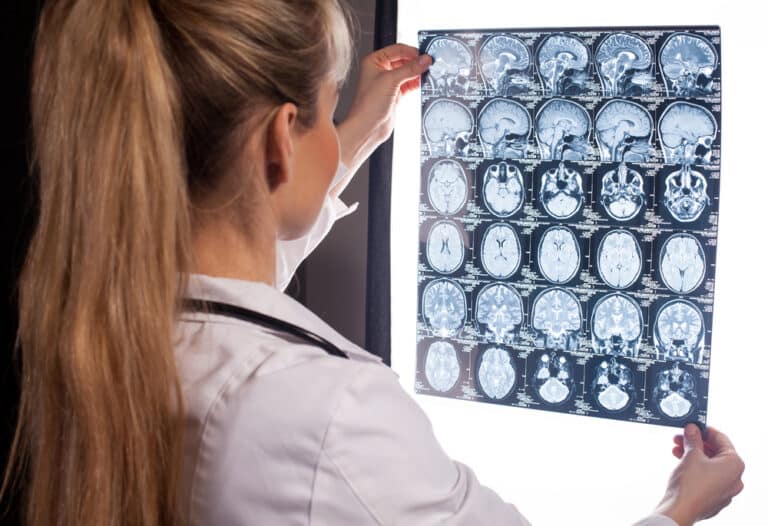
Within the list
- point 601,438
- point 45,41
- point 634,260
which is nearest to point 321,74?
point 45,41

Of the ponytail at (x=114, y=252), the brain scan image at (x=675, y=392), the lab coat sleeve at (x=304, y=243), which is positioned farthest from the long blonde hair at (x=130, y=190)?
the brain scan image at (x=675, y=392)

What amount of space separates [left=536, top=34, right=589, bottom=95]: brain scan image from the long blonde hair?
1.48ft

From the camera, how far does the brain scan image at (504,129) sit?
115 centimetres

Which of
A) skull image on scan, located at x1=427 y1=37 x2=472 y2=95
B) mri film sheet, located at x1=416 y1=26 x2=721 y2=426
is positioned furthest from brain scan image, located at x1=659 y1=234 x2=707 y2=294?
skull image on scan, located at x1=427 y1=37 x2=472 y2=95

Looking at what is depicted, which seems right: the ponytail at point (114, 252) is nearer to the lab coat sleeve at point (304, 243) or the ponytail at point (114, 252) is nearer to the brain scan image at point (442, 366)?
the lab coat sleeve at point (304, 243)

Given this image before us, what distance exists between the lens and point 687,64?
3.43ft

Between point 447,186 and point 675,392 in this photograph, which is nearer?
point 675,392

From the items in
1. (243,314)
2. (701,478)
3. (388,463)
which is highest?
(243,314)

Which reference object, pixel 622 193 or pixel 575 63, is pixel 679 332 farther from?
pixel 575 63

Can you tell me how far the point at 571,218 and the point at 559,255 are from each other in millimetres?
52

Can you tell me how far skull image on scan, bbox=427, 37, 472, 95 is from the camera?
1.18 meters

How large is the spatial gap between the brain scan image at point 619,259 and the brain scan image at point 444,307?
0.67 feet

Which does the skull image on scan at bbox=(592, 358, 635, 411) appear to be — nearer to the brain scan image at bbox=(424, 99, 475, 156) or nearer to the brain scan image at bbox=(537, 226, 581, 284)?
the brain scan image at bbox=(537, 226, 581, 284)

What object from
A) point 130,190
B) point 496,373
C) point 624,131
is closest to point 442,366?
point 496,373
